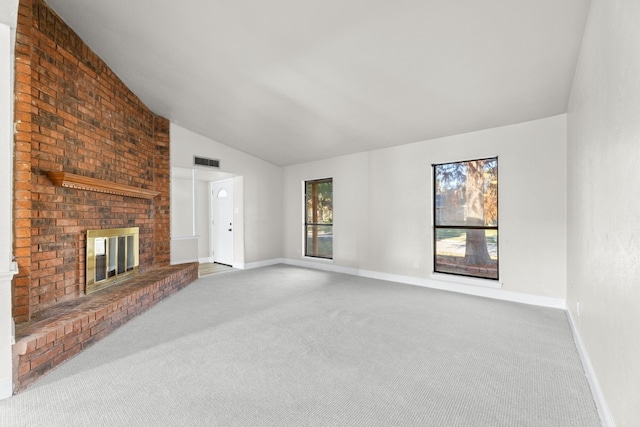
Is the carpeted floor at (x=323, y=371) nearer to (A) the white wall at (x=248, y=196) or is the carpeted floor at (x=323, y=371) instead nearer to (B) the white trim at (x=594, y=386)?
(B) the white trim at (x=594, y=386)

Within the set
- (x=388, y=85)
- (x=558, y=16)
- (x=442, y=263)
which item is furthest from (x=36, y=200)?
(x=442, y=263)

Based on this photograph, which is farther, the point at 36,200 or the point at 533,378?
the point at 36,200

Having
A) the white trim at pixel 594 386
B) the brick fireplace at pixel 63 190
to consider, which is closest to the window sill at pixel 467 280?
the white trim at pixel 594 386

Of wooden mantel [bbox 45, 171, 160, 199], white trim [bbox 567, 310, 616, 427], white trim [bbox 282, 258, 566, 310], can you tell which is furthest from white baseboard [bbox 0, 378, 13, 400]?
white trim [bbox 282, 258, 566, 310]

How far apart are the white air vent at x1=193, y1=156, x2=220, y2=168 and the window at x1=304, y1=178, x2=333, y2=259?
197cm

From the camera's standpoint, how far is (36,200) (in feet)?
8.63

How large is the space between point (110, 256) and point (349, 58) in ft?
11.9

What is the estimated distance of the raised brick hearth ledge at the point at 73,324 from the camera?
2064 mm

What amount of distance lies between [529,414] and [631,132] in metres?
1.59

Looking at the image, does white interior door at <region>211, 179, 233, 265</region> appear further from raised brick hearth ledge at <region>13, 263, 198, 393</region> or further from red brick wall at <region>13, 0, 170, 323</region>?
raised brick hearth ledge at <region>13, 263, 198, 393</region>

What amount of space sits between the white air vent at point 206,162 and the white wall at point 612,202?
5.51 metres

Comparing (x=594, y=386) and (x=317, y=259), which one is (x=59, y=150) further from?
(x=594, y=386)

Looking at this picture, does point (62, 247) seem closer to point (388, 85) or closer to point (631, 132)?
point (388, 85)

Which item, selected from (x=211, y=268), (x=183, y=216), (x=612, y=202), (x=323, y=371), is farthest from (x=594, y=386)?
(x=183, y=216)
